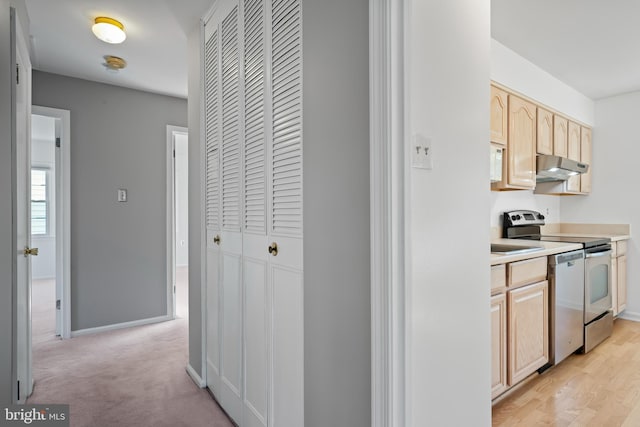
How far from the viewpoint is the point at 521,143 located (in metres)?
2.96

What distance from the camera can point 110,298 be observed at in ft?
11.6

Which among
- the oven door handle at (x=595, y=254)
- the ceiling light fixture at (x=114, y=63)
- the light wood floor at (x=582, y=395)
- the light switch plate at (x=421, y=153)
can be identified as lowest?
the light wood floor at (x=582, y=395)

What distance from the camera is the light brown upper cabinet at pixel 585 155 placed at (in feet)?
12.8

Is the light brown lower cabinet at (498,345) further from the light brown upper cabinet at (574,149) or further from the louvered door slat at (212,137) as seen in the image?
the light brown upper cabinet at (574,149)

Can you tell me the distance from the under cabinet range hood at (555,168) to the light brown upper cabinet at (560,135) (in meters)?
0.19

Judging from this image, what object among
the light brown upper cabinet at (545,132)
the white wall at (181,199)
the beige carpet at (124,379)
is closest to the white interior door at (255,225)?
the beige carpet at (124,379)

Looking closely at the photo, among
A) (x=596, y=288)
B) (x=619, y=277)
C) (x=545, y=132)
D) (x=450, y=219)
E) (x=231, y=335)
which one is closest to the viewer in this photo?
(x=450, y=219)

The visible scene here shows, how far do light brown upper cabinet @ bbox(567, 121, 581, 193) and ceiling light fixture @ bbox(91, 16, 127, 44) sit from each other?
4.20 m

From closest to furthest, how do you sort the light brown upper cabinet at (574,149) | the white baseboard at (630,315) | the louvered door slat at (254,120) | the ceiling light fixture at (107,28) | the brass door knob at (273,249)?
the brass door knob at (273,249) < the louvered door slat at (254,120) < the ceiling light fixture at (107,28) < the light brown upper cabinet at (574,149) < the white baseboard at (630,315)

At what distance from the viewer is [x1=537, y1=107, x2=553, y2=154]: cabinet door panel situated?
3.21 m

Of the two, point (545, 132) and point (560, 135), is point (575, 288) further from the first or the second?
point (560, 135)

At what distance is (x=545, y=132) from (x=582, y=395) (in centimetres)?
224

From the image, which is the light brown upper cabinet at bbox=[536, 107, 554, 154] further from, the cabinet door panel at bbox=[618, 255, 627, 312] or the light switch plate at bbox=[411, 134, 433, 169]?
the light switch plate at bbox=[411, 134, 433, 169]

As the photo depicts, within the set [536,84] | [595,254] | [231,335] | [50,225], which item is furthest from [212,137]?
[50,225]
